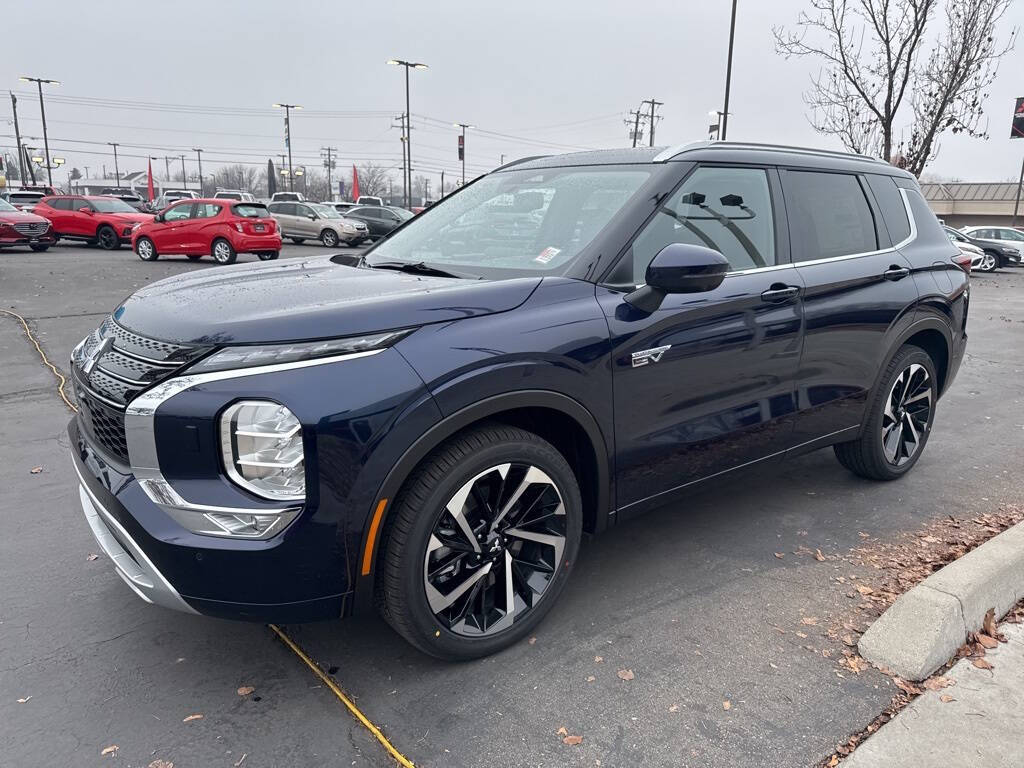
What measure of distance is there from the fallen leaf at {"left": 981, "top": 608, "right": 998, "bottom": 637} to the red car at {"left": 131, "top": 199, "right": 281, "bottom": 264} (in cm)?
1835

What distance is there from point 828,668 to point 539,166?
262 centimetres

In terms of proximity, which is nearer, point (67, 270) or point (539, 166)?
point (539, 166)

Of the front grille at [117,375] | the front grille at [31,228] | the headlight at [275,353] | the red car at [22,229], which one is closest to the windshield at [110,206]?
the red car at [22,229]

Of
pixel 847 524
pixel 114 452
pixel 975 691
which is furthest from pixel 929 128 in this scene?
pixel 114 452

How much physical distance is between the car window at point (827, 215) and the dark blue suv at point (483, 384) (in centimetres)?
2

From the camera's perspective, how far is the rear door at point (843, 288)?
367cm

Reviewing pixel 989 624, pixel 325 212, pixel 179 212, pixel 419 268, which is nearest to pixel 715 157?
pixel 419 268

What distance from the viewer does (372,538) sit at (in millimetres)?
2322

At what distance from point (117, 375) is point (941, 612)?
9.94ft

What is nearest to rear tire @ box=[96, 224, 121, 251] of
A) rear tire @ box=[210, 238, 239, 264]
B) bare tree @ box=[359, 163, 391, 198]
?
rear tire @ box=[210, 238, 239, 264]

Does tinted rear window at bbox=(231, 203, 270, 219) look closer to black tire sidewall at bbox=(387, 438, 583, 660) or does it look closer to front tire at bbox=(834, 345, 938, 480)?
front tire at bbox=(834, 345, 938, 480)

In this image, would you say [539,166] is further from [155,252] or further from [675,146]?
[155,252]

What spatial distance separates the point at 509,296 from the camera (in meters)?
2.67

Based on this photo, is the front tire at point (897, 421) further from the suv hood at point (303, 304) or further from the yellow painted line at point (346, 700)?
the yellow painted line at point (346, 700)
